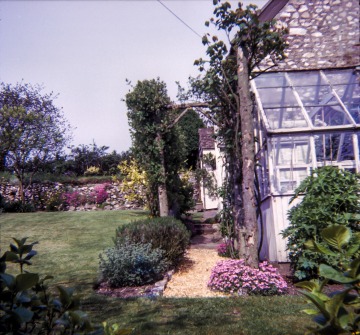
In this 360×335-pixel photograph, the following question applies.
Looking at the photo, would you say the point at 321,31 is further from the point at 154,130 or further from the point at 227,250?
the point at 227,250

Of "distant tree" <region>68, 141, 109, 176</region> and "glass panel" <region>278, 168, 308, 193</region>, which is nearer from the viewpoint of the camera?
"glass panel" <region>278, 168, 308, 193</region>

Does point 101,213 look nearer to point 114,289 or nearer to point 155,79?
point 155,79

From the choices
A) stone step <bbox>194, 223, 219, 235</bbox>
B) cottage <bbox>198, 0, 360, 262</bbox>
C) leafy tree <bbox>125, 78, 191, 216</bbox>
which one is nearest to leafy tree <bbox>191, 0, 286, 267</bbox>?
cottage <bbox>198, 0, 360, 262</bbox>

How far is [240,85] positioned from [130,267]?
403 centimetres

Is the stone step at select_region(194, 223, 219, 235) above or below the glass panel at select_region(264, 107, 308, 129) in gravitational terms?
below

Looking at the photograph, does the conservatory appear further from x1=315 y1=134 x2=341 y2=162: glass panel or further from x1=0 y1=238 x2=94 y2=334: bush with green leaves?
x1=0 y1=238 x2=94 y2=334: bush with green leaves

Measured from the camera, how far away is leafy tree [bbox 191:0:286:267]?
6715mm

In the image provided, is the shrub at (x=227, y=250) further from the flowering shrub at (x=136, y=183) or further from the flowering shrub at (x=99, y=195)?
the flowering shrub at (x=99, y=195)

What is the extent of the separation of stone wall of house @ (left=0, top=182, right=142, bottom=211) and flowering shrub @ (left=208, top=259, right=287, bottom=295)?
1300 cm

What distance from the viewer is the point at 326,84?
10.0m

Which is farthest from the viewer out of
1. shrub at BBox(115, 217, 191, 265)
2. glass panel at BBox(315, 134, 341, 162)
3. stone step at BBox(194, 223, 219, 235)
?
stone step at BBox(194, 223, 219, 235)

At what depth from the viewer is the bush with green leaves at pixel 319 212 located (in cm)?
590

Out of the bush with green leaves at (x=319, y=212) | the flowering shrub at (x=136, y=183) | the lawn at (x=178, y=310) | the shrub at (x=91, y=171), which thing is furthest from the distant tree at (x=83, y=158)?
the bush with green leaves at (x=319, y=212)

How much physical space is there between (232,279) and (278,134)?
341 cm
